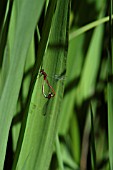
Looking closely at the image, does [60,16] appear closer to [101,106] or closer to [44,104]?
[44,104]

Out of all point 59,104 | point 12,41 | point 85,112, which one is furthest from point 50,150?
point 85,112

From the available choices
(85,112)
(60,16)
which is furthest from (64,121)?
(60,16)

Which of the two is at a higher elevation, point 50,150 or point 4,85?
point 4,85

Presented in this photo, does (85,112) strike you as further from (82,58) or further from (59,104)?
(59,104)

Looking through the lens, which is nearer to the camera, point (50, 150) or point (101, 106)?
point (50, 150)

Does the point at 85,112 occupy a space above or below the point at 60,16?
below

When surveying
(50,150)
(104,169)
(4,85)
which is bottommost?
(104,169)
